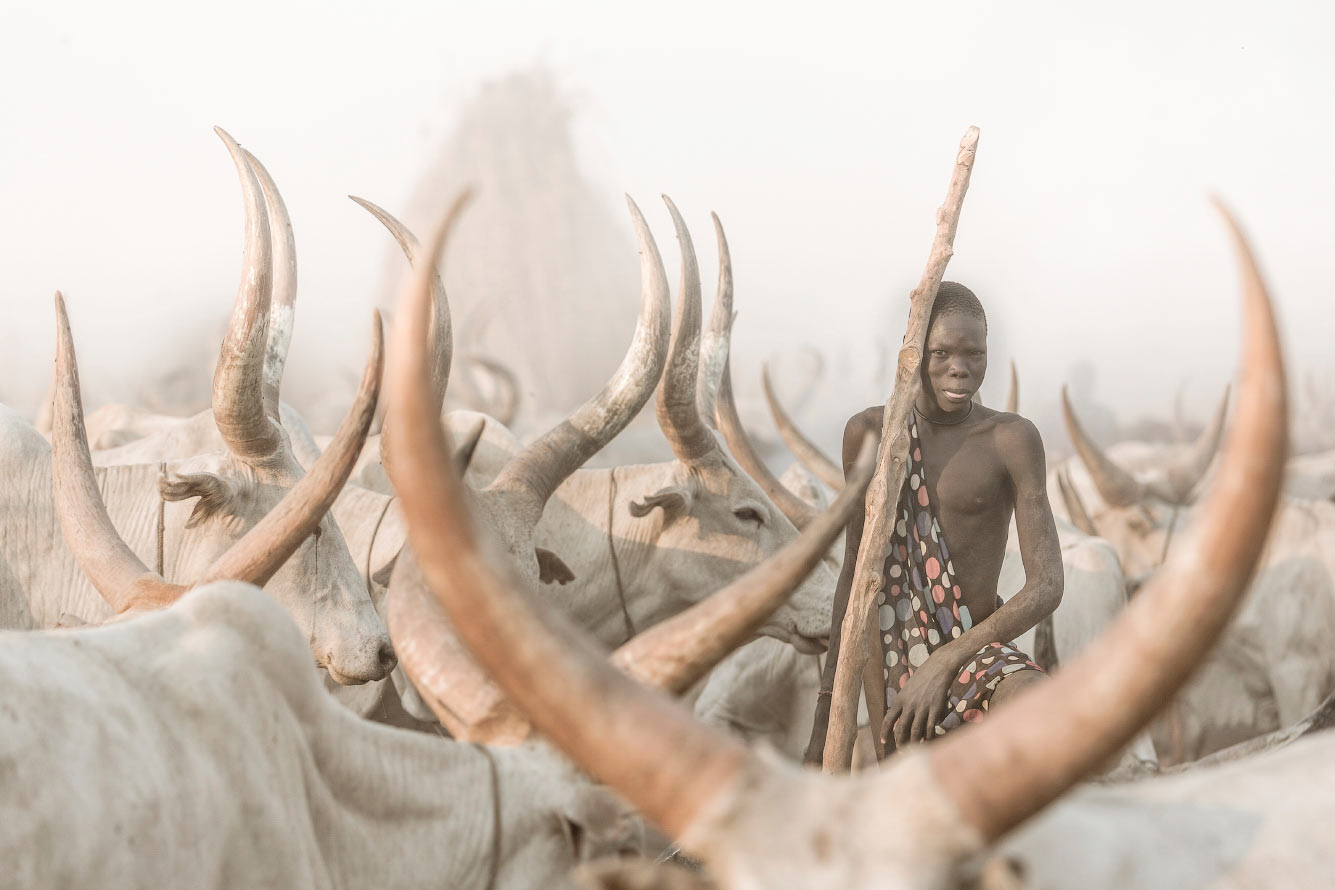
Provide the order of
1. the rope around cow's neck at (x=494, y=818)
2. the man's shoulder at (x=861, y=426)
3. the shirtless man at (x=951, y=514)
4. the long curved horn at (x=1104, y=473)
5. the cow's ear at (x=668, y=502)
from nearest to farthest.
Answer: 1. the rope around cow's neck at (x=494, y=818)
2. the shirtless man at (x=951, y=514)
3. the man's shoulder at (x=861, y=426)
4. the cow's ear at (x=668, y=502)
5. the long curved horn at (x=1104, y=473)

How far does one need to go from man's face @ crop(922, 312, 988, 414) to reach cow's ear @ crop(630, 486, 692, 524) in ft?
4.86

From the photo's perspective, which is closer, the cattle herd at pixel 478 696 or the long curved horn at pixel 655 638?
the cattle herd at pixel 478 696

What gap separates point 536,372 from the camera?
16609 millimetres

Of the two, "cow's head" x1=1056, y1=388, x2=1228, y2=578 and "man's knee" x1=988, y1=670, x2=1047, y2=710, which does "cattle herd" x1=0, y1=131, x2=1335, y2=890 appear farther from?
"cow's head" x1=1056, y1=388, x2=1228, y2=578

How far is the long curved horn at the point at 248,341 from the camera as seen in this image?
12.0 ft

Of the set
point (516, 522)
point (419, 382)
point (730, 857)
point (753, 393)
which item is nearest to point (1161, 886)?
point (730, 857)

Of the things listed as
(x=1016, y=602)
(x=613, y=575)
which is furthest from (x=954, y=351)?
Result: (x=613, y=575)

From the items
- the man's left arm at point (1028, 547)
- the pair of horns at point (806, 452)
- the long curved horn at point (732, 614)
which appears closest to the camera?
the long curved horn at point (732, 614)

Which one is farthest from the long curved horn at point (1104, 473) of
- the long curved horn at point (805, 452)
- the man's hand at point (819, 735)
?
the man's hand at point (819, 735)

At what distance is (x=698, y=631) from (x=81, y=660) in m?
0.93

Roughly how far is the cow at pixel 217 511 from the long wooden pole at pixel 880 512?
49.7 inches

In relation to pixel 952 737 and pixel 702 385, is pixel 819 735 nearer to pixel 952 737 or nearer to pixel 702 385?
pixel 702 385

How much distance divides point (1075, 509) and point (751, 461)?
2.73 meters

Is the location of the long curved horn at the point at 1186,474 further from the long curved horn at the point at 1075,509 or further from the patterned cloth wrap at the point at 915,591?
the patterned cloth wrap at the point at 915,591
